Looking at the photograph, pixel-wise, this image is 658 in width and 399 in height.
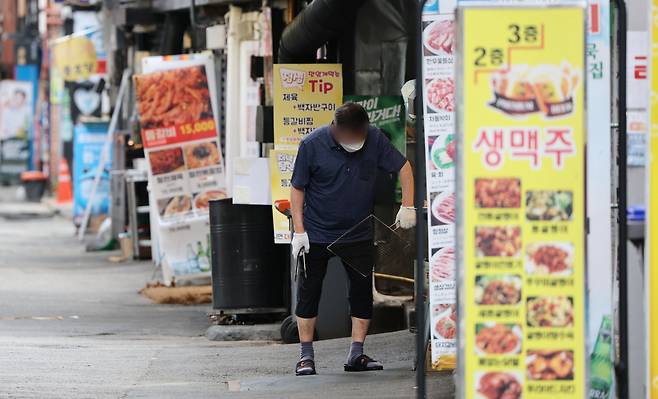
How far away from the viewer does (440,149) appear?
30.1 feet

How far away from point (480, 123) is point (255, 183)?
256 inches

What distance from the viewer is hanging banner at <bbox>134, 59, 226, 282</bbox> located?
1752 centimetres

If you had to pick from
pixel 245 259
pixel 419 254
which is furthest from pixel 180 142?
pixel 419 254

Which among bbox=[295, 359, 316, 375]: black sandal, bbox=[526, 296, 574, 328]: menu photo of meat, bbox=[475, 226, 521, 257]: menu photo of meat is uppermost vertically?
bbox=[475, 226, 521, 257]: menu photo of meat

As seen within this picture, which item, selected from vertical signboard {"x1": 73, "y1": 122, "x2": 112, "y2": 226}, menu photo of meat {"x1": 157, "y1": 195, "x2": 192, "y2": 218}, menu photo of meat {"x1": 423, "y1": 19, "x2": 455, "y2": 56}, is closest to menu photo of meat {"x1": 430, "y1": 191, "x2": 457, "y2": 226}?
menu photo of meat {"x1": 423, "y1": 19, "x2": 455, "y2": 56}

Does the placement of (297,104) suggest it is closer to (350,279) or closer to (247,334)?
(247,334)

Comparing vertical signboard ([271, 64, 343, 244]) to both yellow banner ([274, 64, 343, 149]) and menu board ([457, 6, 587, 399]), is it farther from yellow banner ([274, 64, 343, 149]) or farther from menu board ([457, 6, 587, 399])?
menu board ([457, 6, 587, 399])

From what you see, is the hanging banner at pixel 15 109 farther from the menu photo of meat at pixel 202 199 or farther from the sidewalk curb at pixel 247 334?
the sidewalk curb at pixel 247 334

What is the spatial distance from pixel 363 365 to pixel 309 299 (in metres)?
0.61

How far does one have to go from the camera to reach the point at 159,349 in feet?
41.8

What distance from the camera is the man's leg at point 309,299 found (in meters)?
10.6

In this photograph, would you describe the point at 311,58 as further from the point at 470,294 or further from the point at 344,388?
the point at 470,294

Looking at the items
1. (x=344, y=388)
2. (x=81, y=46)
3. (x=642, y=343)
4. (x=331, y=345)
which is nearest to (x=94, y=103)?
(x=81, y=46)

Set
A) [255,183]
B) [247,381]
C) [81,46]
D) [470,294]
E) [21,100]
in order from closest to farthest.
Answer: [470,294] < [247,381] < [255,183] < [81,46] < [21,100]
